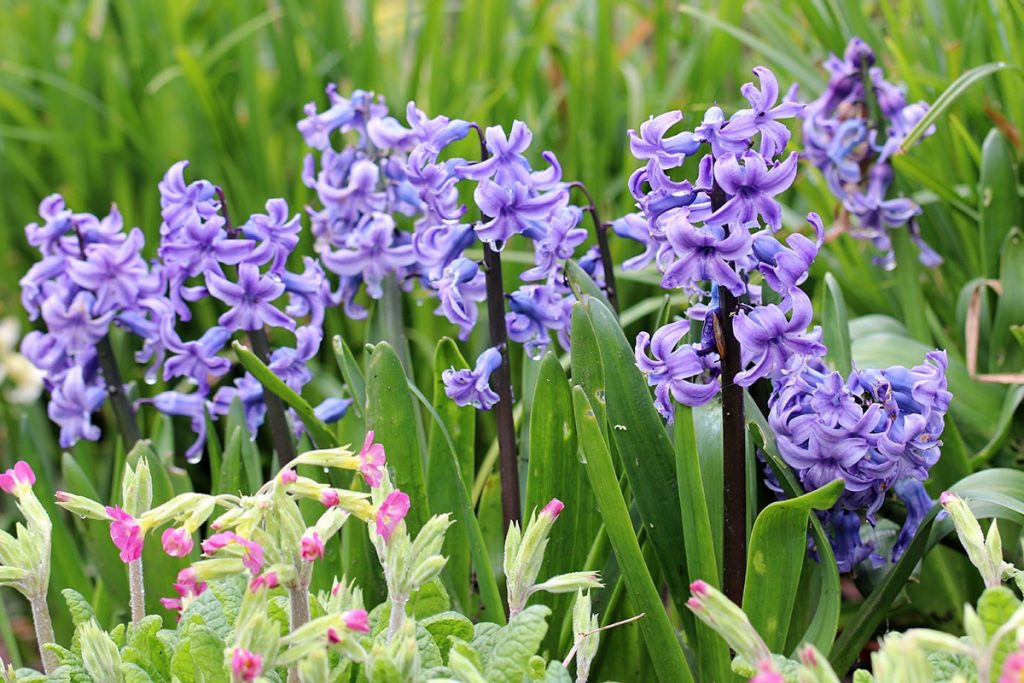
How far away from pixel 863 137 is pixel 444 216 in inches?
40.0

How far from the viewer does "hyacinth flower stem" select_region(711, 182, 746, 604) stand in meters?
1.33

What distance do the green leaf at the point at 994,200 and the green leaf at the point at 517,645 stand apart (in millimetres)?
1327

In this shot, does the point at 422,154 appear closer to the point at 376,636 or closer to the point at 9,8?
the point at 376,636

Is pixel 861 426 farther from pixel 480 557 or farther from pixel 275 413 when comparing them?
pixel 275 413

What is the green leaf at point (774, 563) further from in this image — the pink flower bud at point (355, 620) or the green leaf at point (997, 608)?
the pink flower bud at point (355, 620)

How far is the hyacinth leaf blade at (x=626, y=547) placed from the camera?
4.20 feet

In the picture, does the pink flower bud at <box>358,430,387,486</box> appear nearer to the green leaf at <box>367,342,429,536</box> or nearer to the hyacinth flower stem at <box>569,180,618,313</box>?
the green leaf at <box>367,342,429,536</box>

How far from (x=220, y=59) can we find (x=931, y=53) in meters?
2.05

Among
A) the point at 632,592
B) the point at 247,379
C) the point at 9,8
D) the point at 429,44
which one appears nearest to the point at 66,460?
the point at 247,379

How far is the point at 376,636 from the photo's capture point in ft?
4.17

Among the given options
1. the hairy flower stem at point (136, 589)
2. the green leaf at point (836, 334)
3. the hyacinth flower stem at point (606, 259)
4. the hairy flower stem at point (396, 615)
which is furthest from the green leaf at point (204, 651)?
Answer: the green leaf at point (836, 334)

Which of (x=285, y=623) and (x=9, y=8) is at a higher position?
(x=9, y=8)

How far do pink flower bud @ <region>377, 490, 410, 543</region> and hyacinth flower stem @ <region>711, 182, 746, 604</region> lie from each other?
1.47 ft

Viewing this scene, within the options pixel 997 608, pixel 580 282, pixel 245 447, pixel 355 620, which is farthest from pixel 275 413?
pixel 997 608
